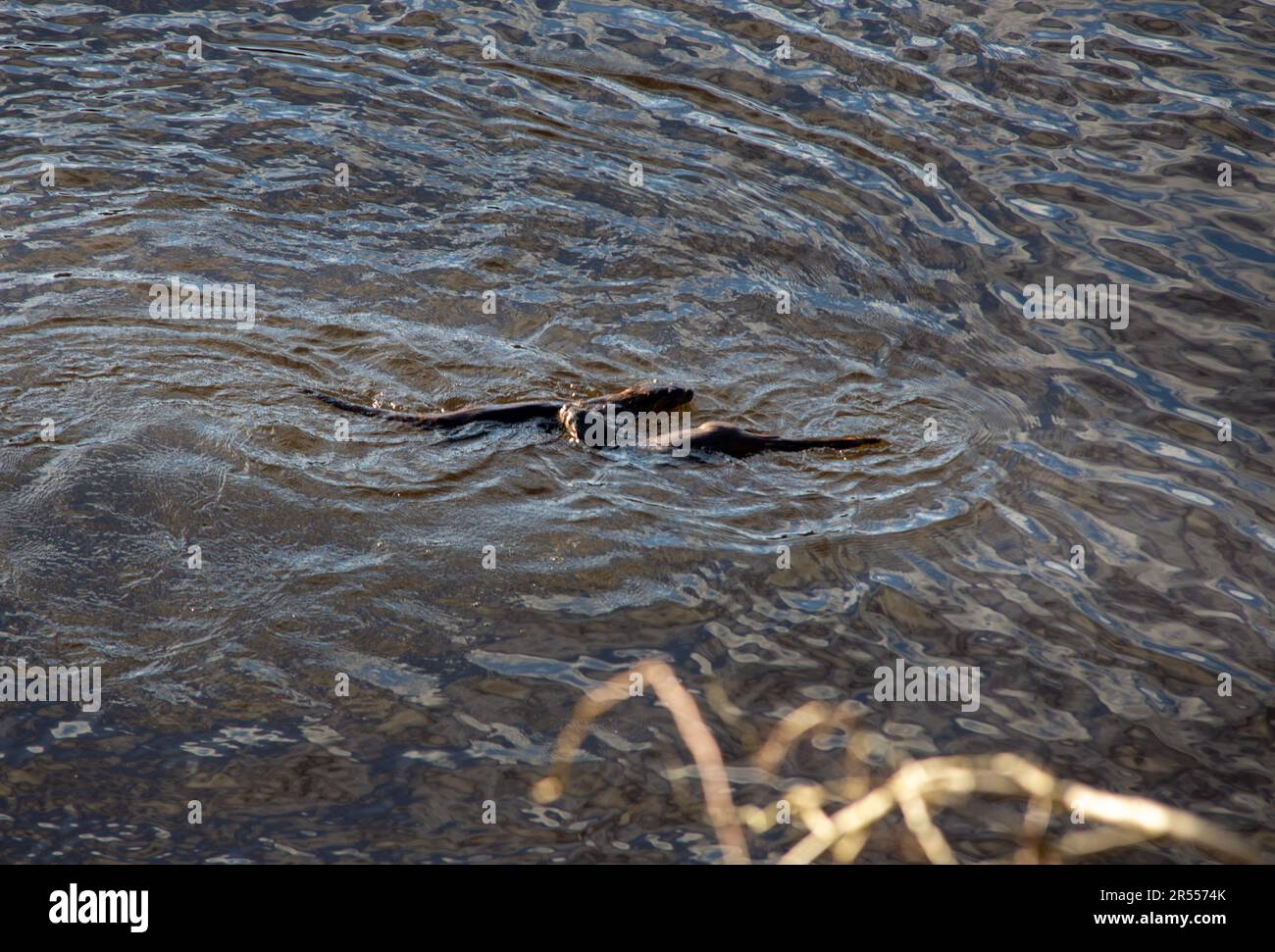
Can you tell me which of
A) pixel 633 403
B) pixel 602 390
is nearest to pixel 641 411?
pixel 633 403

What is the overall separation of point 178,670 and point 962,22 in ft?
28.3

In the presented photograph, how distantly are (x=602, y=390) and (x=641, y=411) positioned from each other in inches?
21.0

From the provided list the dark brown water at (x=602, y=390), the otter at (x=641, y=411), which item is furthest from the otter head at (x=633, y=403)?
the dark brown water at (x=602, y=390)

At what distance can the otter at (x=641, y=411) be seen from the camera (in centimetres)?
691

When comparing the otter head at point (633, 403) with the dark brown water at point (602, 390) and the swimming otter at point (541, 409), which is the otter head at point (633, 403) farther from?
the dark brown water at point (602, 390)

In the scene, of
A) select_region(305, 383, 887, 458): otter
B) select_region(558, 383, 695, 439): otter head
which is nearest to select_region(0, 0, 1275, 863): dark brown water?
select_region(305, 383, 887, 458): otter

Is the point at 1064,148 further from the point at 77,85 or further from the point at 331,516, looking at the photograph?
the point at 77,85

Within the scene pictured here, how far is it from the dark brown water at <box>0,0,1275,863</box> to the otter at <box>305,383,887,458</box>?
0.37 feet

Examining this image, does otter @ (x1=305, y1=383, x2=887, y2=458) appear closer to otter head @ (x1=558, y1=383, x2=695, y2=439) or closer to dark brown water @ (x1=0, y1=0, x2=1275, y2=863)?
otter head @ (x1=558, y1=383, x2=695, y2=439)

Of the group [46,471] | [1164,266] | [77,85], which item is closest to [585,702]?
[46,471]

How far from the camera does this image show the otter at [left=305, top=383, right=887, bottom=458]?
6910mm

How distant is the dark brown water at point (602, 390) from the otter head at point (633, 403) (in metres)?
0.27

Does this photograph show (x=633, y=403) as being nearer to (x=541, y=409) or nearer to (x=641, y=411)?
(x=641, y=411)

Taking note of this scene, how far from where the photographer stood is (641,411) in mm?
7055
